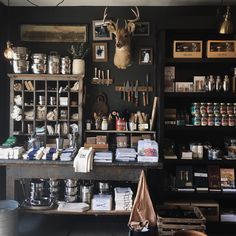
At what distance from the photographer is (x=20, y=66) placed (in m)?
4.68

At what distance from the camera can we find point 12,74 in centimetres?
467

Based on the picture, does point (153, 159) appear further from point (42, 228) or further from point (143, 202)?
point (42, 228)

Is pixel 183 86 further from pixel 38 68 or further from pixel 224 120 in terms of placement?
pixel 38 68

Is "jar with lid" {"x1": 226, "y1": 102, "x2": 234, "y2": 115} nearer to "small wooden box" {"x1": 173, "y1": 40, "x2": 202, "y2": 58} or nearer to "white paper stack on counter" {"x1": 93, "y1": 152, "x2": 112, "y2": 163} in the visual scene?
"small wooden box" {"x1": 173, "y1": 40, "x2": 202, "y2": 58}

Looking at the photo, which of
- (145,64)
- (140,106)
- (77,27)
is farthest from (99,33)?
(140,106)

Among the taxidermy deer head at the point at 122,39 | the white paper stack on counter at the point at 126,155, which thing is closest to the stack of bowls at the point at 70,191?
the white paper stack on counter at the point at 126,155

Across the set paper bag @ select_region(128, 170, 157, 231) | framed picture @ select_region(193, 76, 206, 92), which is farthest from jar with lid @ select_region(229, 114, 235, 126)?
paper bag @ select_region(128, 170, 157, 231)

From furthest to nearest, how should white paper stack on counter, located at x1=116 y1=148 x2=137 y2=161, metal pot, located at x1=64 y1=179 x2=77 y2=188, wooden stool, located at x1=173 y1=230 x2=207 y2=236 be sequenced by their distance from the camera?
metal pot, located at x1=64 y1=179 x2=77 y2=188, white paper stack on counter, located at x1=116 y1=148 x2=137 y2=161, wooden stool, located at x1=173 y1=230 x2=207 y2=236

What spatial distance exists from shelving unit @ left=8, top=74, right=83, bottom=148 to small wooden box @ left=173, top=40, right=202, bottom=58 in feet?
4.28

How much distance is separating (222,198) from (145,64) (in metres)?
2.14

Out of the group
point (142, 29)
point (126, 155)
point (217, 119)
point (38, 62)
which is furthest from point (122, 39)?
point (217, 119)

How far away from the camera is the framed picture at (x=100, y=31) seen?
16.0ft

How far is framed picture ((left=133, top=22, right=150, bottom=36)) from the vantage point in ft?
16.0

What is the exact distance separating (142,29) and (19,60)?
5.66ft
